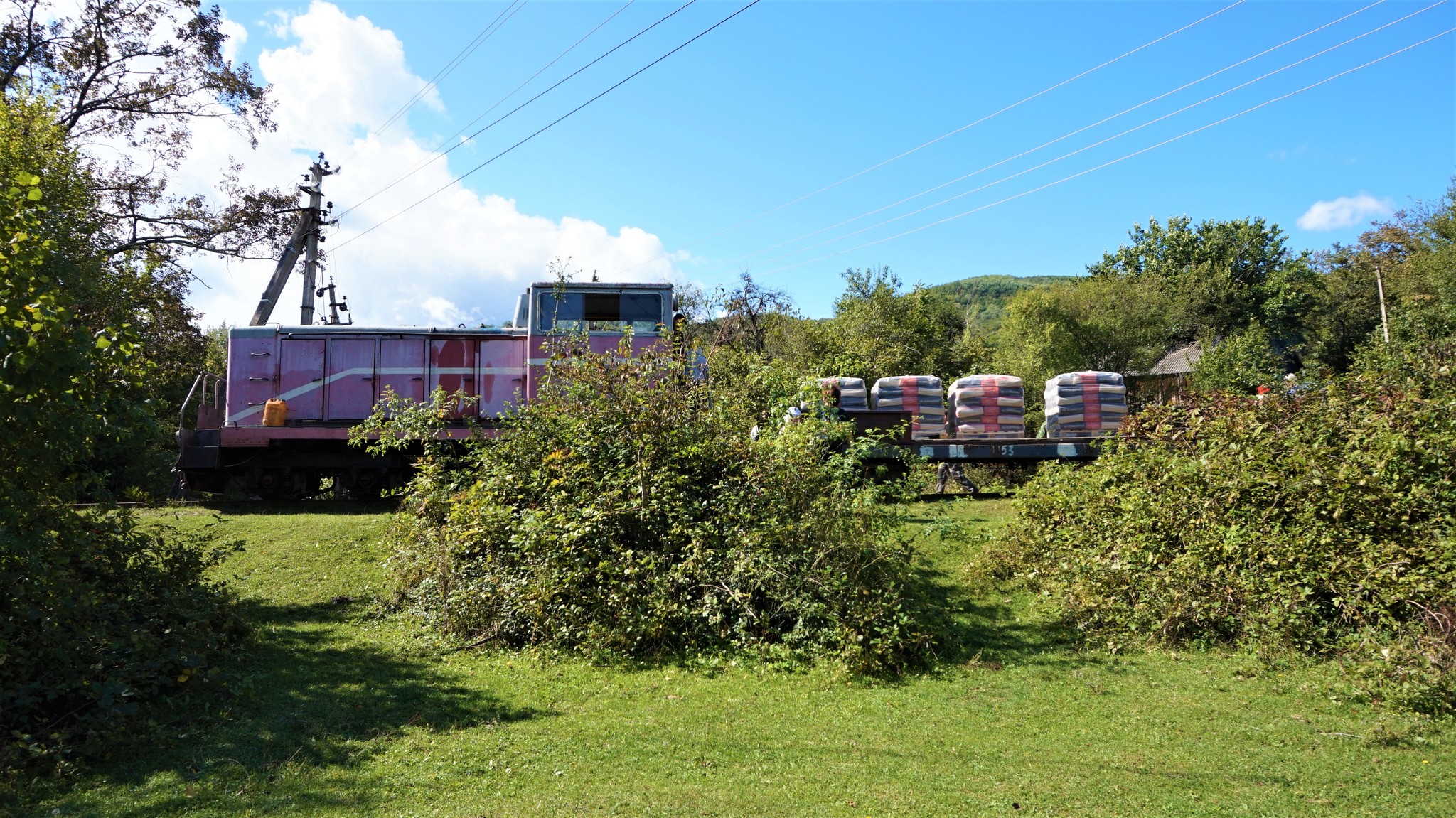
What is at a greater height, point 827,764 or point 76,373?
point 76,373

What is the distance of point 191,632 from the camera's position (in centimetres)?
584

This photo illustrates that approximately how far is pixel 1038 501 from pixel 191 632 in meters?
8.08

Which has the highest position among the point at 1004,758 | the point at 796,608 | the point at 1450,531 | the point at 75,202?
the point at 75,202

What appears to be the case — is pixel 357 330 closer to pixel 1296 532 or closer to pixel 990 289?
pixel 1296 532

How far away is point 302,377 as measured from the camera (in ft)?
49.1

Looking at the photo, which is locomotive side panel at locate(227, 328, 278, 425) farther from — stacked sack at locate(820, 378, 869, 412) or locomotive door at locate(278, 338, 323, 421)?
stacked sack at locate(820, 378, 869, 412)

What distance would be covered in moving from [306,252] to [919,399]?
1645 cm

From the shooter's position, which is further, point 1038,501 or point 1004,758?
point 1038,501

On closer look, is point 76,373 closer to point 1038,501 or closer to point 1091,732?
point 1091,732

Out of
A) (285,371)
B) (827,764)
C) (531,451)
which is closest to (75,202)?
(285,371)

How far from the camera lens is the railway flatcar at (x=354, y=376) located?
558 inches

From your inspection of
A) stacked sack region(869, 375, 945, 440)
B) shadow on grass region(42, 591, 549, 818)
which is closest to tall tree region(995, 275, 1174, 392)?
stacked sack region(869, 375, 945, 440)

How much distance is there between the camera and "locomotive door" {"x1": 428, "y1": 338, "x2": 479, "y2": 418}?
1486cm

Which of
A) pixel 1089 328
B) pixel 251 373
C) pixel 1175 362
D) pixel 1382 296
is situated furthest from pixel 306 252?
pixel 1382 296
